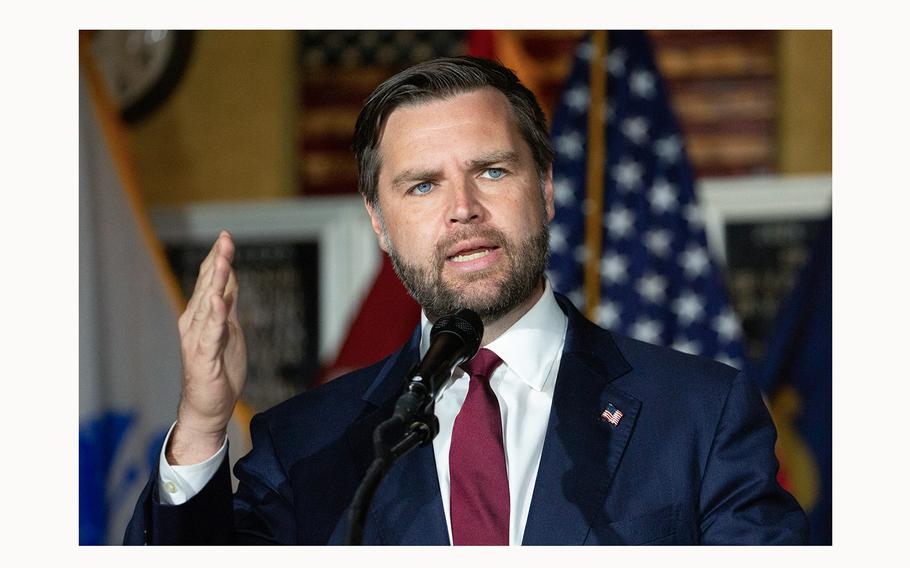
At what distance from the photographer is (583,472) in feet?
5.43

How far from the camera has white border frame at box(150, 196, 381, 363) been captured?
13.3 feet

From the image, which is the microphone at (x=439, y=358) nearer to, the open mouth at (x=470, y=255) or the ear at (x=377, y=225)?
the open mouth at (x=470, y=255)

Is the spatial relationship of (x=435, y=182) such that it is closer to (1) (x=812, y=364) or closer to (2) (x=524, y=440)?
(2) (x=524, y=440)

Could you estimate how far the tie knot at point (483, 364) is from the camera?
1.79 metres

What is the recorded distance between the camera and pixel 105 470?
10.3ft

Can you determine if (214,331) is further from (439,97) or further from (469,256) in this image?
(439,97)

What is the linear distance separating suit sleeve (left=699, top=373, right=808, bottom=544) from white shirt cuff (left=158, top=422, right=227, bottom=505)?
2.28 feet

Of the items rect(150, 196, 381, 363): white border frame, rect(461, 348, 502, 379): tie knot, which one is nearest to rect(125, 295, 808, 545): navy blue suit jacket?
rect(461, 348, 502, 379): tie knot

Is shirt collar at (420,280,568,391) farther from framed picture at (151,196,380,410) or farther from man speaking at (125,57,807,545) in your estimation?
framed picture at (151,196,380,410)

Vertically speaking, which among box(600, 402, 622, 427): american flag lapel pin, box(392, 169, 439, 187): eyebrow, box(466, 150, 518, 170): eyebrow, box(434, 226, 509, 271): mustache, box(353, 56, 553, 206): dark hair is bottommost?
box(600, 402, 622, 427): american flag lapel pin

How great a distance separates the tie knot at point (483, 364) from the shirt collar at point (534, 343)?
11 mm

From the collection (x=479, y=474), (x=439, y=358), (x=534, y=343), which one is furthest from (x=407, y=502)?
(x=439, y=358)

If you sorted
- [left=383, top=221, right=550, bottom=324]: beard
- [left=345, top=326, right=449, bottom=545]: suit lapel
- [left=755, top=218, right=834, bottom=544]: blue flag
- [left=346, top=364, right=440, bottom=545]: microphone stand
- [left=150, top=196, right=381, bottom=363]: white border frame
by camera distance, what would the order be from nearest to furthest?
[left=346, top=364, right=440, bottom=545]: microphone stand → [left=345, top=326, right=449, bottom=545]: suit lapel → [left=383, top=221, right=550, bottom=324]: beard → [left=755, top=218, right=834, bottom=544]: blue flag → [left=150, top=196, right=381, bottom=363]: white border frame

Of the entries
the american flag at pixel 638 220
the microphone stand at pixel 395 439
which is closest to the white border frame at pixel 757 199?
the american flag at pixel 638 220
